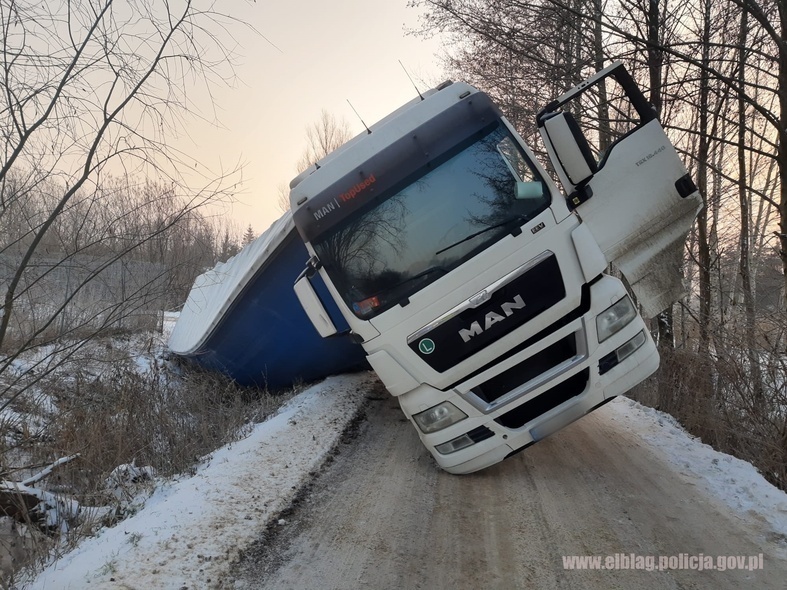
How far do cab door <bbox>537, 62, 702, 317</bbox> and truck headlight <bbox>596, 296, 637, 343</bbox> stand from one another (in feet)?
2.12

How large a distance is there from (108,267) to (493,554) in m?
3.72

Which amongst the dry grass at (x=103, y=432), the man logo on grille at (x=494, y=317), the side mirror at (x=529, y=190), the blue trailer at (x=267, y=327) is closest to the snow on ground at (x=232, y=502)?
the dry grass at (x=103, y=432)

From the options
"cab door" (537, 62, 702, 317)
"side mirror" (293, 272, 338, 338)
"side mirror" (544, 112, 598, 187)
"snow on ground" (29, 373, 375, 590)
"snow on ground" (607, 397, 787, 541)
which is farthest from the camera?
"side mirror" (293, 272, 338, 338)

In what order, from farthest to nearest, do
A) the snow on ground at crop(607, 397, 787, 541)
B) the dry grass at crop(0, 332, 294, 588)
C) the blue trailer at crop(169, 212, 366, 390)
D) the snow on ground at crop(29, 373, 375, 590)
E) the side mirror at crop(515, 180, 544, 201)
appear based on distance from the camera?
the blue trailer at crop(169, 212, 366, 390) < the side mirror at crop(515, 180, 544, 201) < the dry grass at crop(0, 332, 294, 588) < the snow on ground at crop(607, 397, 787, 541) < the snow on ground at crop(29, 373, 375, 590)

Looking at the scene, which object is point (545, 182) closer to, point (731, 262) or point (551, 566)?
point (551, 566)

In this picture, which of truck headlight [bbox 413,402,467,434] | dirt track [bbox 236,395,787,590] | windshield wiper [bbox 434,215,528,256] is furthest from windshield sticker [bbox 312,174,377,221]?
dirt track [bbox 236,395,787,590]

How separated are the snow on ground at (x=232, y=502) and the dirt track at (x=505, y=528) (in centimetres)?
17

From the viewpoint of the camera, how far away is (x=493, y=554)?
303 cm

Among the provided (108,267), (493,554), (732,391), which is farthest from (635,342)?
(108,267)

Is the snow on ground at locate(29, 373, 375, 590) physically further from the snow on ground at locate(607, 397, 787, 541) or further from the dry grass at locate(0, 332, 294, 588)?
the snow on ground at locate(607, 397, 787, 541)

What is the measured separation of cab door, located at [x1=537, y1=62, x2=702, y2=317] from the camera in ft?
14.5

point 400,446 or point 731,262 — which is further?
point 731,262

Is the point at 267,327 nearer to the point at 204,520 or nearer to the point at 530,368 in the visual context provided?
the point at 204,520

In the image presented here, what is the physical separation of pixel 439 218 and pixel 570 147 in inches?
50.1
